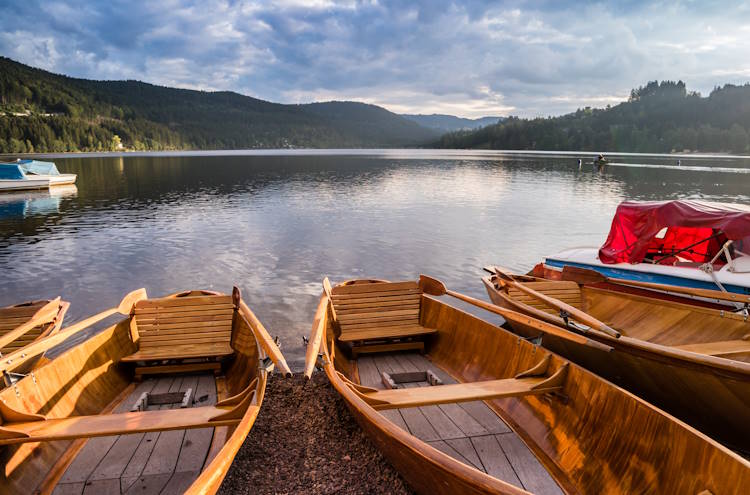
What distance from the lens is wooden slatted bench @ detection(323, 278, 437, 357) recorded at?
8.19m

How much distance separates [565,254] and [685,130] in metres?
180

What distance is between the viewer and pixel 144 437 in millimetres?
5414

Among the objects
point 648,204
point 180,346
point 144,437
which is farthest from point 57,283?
point 648,204

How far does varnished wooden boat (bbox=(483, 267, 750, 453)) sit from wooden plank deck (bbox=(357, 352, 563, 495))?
74.4 inches

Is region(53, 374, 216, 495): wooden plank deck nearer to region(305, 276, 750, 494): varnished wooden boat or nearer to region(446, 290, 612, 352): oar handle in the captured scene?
region(305, 276, 750, 494): varnished wooden boat

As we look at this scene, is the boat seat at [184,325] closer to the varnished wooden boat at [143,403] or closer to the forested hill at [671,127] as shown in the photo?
the varnished wooden boat at [143,403]

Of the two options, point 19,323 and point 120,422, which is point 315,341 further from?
point 19,323

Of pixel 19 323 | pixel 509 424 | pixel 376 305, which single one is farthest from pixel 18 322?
→ pixel 509 424

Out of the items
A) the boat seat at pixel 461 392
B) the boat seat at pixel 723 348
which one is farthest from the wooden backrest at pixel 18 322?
the boat seat at pixel 723 348

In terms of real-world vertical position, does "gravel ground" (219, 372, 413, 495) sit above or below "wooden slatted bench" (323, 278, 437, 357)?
below

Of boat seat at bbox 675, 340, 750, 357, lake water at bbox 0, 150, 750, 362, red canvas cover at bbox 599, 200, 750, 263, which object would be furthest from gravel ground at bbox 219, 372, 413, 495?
red canvas cover at bbox 599, 200, 750, 263

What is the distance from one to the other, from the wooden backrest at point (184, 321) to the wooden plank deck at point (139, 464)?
2.33 metres

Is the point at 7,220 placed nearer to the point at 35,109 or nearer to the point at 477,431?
the point at 477,431

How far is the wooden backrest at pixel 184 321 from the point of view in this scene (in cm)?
763
